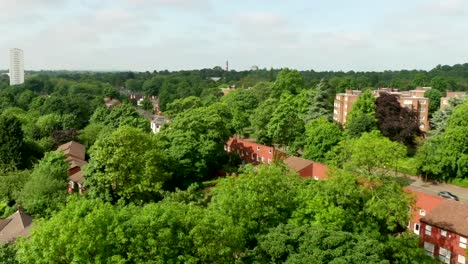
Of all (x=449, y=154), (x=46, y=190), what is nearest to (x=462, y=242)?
(x=449, y=154)

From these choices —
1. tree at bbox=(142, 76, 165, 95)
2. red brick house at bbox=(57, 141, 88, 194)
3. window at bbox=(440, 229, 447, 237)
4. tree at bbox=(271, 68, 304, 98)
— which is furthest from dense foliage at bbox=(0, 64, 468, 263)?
tree at bbox=(142, 76, 165, 95)

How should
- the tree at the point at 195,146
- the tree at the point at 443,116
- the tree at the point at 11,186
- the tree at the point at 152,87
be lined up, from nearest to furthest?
the tree at the point at 11,186 → the tree at the point at 195,146 → the tree at the point at 443,116 → the tree at the point at 152,87

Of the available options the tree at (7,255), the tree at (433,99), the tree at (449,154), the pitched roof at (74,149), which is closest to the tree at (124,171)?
the tree at (7,255)

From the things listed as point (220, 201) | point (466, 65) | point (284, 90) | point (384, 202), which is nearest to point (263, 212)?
point (220, 201)

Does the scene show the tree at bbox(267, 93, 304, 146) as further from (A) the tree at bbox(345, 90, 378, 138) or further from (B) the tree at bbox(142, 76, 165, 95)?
(B) the tree at bbox(142, 76, 165, 95)

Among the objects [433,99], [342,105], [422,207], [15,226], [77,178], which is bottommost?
[15,226]

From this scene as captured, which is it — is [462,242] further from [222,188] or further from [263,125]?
[263,125]

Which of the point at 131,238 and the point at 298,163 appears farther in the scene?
the point at 298,163

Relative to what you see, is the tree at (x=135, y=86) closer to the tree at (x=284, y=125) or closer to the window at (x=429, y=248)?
the tree at (x=284, y=125)
